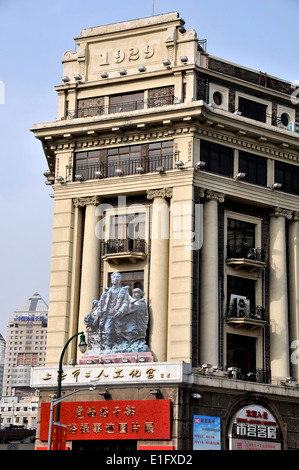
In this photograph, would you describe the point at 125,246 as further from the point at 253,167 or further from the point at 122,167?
the point at 253,167

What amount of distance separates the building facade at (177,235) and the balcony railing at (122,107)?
0.07 meters

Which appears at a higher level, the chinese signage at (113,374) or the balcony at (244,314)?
the balcony at (244,314)

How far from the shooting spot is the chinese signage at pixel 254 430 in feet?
141

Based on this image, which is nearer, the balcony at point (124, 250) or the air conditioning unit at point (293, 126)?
the balcony at point (124, 250)

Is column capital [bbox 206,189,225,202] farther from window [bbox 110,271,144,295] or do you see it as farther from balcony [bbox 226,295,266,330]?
window [bbox 110,271,144,295]

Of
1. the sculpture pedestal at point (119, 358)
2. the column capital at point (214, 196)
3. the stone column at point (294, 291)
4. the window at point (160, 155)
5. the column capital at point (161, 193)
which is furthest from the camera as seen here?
the stone column at point (294, 291)

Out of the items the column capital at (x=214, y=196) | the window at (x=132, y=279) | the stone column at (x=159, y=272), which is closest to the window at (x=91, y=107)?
the stone column at (x=159, y=272)

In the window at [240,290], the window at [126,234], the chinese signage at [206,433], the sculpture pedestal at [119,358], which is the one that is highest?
the window at [126,234]

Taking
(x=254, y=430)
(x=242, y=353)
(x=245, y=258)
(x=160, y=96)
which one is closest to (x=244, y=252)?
(x=245, y=258)

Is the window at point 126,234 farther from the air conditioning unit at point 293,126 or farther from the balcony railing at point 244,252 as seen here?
the air conditioning unit at point 293,126

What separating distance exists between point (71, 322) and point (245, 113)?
16697 mm

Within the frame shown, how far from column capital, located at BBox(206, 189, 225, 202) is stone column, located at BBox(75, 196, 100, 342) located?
657 centimetres

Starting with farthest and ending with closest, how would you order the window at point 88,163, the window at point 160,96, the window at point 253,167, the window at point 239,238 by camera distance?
the window at point 88,163
the window at point 253,167
the window at point 160,96
the window at point 239,238

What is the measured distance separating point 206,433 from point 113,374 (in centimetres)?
575
